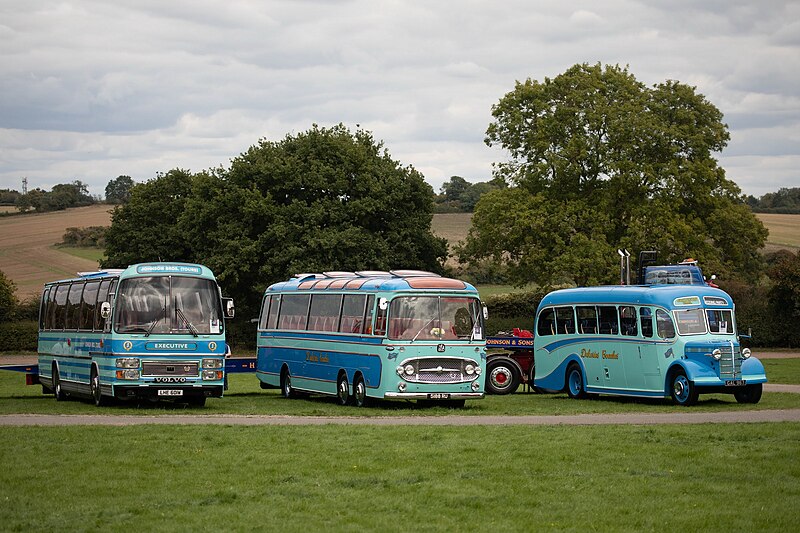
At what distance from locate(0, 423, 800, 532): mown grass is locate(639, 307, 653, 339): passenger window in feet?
27.6

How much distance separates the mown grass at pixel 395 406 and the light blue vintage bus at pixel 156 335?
0.54m

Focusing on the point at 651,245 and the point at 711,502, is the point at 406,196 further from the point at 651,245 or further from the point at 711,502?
the point at 711,502

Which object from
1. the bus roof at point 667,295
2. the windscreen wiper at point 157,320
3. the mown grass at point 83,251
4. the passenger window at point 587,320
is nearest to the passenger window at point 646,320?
the bus roof at point 667,295

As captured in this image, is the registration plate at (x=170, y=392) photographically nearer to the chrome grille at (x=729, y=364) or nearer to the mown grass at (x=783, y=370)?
the chrome grille at (x=729, y=364)

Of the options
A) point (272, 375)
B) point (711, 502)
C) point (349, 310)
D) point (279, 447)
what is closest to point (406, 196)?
point (272, 375)

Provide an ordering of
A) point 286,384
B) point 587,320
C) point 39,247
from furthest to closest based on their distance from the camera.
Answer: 1. point 39,247
2. point 286,384
3. point 587,320

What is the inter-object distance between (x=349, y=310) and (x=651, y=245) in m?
34.3

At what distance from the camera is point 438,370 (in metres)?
26.9

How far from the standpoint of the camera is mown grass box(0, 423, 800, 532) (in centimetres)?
1202

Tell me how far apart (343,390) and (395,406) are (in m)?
1.56

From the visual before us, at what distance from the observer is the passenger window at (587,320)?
30891 mm

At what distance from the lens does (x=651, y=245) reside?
60125 mm

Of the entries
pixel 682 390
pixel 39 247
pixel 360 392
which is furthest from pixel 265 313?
pixel 39 247

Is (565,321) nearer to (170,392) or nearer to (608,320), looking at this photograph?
(608,320)
